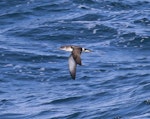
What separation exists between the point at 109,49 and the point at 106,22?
3572 mm

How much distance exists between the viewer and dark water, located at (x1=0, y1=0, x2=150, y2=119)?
1955 centimetres

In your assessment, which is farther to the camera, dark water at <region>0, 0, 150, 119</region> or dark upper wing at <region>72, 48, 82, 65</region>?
dark water at <region>0, 0, 150, 119</region>

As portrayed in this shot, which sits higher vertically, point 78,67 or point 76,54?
point 76,54

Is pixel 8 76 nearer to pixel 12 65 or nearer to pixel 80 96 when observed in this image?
pixel 12 65

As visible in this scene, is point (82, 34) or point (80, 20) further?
Result: point (80, 20)

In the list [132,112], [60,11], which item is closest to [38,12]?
[60,11]

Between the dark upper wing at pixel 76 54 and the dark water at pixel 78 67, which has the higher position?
the dark upper wing at pixel 76 54

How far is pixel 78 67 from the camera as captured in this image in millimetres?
23734

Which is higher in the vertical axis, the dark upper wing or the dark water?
the dark upper wing

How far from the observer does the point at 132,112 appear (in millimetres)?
18125

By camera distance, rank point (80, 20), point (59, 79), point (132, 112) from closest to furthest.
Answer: point (132, 112)
point (59, 79)
point (80, 20)

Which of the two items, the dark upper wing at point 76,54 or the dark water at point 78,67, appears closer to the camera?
the dark upper wing at point 76,54

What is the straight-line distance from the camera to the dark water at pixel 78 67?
1955 centimetres

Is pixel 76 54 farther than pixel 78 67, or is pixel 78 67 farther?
pixel 78 67
